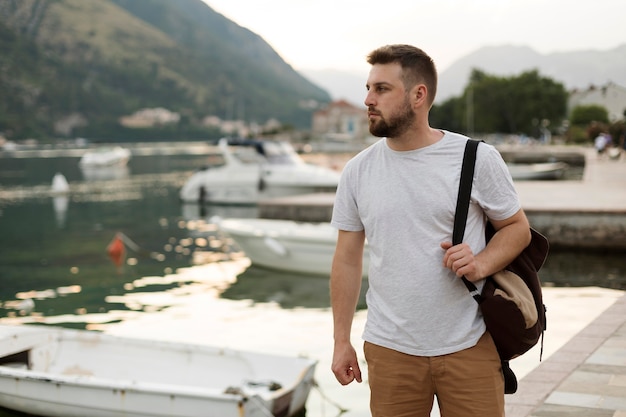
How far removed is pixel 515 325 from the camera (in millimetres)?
2852

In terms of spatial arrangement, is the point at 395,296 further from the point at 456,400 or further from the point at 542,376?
the point at 542,376

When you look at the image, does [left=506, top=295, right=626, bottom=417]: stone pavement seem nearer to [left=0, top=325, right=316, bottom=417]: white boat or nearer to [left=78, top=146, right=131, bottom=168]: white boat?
[left=0, top=325, right=316, bottom=417]: white boat

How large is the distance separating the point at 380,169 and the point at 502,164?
1.41 feet

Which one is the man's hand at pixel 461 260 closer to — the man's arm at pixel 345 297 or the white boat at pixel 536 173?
the man's arm at pixel 345 297

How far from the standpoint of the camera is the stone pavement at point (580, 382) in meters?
5.13

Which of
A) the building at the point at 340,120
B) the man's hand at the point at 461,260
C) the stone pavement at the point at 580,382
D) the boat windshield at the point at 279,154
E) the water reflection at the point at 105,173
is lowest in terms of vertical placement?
the water reflection at the point at 105,173

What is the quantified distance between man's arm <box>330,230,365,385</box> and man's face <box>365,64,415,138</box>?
0.45m

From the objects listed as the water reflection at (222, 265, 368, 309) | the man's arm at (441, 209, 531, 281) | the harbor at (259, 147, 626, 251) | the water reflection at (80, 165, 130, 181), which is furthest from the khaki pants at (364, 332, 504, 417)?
the water reflection at (80, 165, 130, 181)

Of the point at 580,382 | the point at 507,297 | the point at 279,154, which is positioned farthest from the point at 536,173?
the point at 507,297

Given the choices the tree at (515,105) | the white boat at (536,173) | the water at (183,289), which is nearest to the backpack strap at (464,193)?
the water at (183,289)

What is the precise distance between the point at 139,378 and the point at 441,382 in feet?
18.6

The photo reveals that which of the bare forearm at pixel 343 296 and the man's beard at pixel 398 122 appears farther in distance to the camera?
the bare forearm at pixel 343 296

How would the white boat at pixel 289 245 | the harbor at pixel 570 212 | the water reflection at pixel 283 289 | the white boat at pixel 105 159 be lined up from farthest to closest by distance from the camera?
the white boat at pixel 105 159 → the harbor at pixel 570 212 → the white boat at pixel 289 245 → the water reflection at pixel 283 289

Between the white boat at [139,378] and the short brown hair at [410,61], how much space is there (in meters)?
4.14
